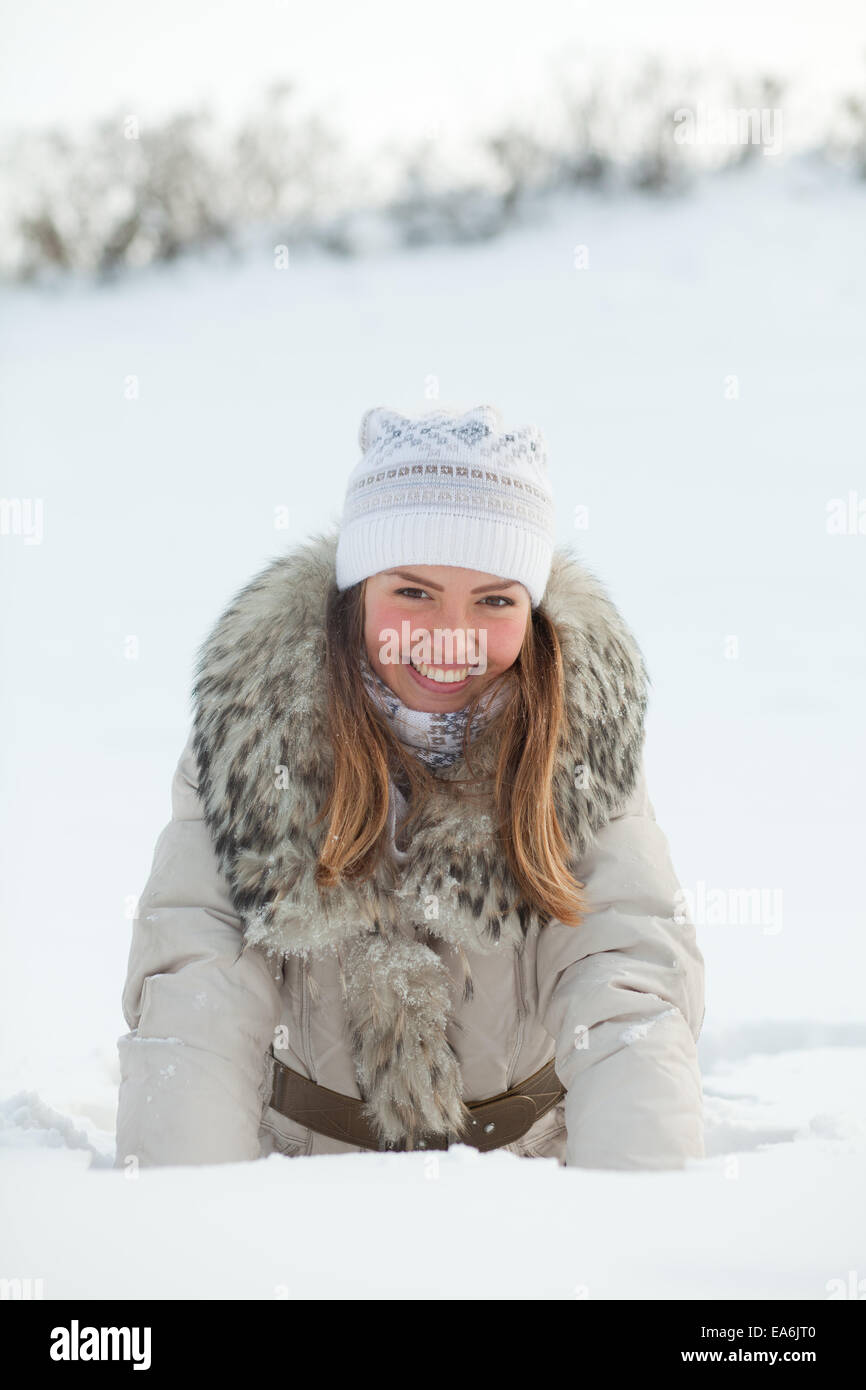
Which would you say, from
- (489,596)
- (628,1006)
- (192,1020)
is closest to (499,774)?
(489,596)

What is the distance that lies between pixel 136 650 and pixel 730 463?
2.45 meters

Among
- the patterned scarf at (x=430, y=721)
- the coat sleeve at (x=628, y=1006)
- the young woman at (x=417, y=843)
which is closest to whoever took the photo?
the coat sleeve at (x=628, y=1006)

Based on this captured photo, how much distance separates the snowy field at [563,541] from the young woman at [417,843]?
0.26m

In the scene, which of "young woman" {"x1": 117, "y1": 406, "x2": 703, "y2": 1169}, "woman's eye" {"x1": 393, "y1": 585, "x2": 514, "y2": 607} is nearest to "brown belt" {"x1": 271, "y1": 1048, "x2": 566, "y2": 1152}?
"young woman" {"x1": 117, "y1": 406, "x2": 703, "y2": 1169}

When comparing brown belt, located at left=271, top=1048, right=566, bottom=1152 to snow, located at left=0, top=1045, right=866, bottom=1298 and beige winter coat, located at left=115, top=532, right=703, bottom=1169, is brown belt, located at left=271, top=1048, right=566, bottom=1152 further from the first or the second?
snow, located at left=0, top=1045, right=866, bottom=1298

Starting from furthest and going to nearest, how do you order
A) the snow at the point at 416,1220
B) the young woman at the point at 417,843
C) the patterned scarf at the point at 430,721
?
the patterned scarf at the point at 430,721
the young woman at the point at 417,843
the snow at the point at 416,1220

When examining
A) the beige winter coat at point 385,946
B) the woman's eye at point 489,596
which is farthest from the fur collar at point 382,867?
the woman's eye at point 489,596

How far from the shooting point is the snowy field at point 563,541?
1.07m

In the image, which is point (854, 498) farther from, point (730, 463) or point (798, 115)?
point (798, 115)

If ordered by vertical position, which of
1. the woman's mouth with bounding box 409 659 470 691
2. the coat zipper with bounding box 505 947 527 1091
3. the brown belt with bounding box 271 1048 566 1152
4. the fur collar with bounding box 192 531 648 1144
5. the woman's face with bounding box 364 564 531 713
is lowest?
the brown belt with bounding box 271 1048 566 1152

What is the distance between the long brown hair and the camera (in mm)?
1571

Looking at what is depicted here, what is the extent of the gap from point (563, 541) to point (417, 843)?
735mm

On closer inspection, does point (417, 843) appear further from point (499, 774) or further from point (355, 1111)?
point (355, 1111)

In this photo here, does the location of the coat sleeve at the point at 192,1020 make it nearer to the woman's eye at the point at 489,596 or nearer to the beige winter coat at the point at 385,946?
the beige winter coat at the point at 385,946
